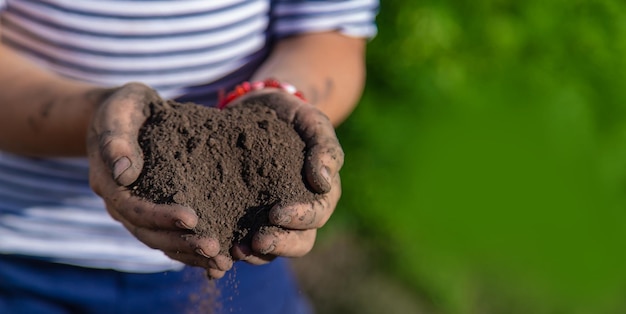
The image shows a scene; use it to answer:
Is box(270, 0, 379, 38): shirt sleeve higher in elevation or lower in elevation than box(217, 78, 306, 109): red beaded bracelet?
higher

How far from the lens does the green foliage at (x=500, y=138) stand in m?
3.16

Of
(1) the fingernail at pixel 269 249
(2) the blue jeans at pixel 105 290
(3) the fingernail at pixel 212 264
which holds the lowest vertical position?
(2) the blue jeans at pixel 105 290

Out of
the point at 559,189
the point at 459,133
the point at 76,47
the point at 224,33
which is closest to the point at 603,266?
the point at 559,189

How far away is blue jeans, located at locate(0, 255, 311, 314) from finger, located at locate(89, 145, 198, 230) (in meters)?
0.35

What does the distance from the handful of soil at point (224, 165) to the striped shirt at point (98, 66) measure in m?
0.18

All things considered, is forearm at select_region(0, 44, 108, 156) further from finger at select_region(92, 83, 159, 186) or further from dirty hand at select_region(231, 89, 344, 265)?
dirty hand at select_region(231, 89, 344, 265)

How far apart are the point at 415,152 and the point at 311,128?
1.69m

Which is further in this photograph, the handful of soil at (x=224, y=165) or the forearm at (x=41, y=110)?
the forearm at (x=41, y=110)

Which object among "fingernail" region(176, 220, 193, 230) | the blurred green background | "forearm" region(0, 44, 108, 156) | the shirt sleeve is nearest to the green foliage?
the blurred green background

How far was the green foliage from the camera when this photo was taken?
316 cm

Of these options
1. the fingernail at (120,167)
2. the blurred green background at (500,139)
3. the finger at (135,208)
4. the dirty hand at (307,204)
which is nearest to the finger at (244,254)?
the dirty hand at (307,204)

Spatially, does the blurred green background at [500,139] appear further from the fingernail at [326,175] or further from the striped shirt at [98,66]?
the fingernail at [326,175]

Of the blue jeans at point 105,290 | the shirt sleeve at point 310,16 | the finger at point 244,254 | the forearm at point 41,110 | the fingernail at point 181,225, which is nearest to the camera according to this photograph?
the fingernail at point 181,225

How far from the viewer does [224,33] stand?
187 cm
